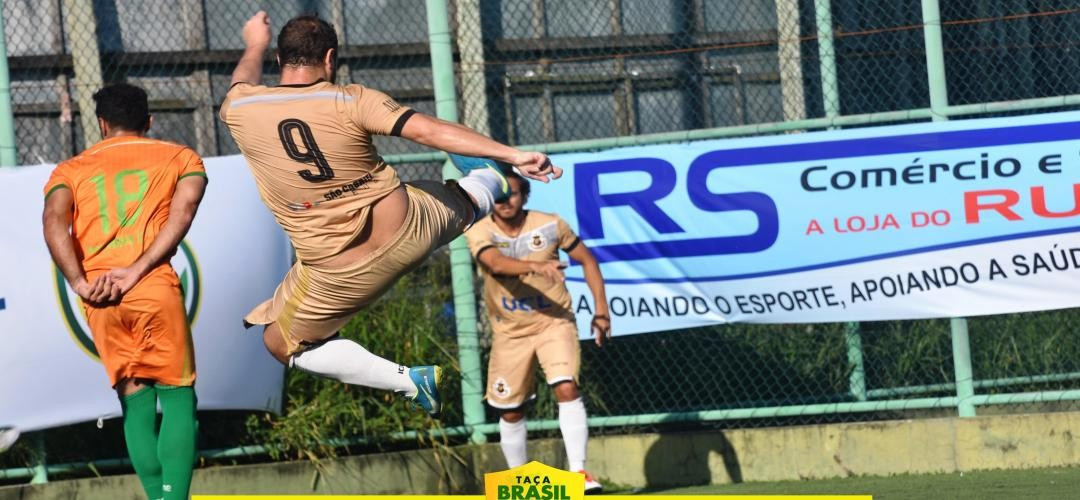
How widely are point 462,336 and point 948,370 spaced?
2920 mm

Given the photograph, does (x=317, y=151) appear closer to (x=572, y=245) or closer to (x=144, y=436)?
(x=144, y=436)

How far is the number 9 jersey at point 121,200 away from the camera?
655cm

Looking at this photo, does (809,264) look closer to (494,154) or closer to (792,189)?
(792,189)

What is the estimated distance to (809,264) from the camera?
9062 millimetres

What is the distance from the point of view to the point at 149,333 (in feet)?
21.4

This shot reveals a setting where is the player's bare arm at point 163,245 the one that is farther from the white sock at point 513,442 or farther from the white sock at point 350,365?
the white sock at point 513,442

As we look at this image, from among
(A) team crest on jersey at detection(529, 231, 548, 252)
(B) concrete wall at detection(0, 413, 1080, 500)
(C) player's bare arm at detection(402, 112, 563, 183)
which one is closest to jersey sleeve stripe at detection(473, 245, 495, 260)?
(A) team crest on jersey at detection(529, 231, 548, 252)

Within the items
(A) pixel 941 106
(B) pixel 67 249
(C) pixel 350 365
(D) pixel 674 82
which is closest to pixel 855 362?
(A) pixel 941 106

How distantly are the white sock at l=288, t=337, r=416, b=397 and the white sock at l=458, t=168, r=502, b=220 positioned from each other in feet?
2.46

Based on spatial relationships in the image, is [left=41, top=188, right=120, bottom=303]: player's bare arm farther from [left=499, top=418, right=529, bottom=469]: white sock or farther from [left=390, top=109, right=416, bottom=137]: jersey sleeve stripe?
[left=499, top=418, right=529, bottom=469]: white sock

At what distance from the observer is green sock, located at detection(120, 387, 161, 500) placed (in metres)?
6.53

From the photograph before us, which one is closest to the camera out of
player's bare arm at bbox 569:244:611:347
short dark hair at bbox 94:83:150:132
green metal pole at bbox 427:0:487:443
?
short dark hair at bbox 94:83:150:132

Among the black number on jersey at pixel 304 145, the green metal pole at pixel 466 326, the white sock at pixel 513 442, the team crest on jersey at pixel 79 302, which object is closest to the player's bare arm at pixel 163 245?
the black number on jersey at pixel 304 145

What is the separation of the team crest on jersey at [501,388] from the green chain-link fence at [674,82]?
766 millimetres
